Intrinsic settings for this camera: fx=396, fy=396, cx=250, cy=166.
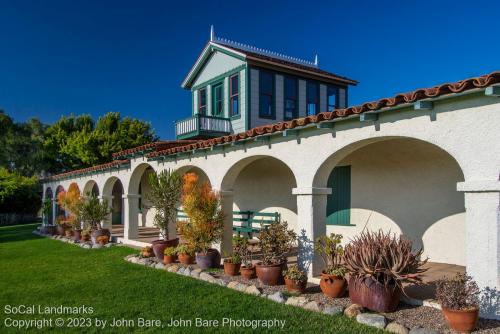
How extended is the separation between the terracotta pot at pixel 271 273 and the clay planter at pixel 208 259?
6.06ft

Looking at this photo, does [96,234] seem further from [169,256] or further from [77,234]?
[169,256]

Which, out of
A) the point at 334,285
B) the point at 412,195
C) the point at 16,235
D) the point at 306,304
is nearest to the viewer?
the point at 306,304

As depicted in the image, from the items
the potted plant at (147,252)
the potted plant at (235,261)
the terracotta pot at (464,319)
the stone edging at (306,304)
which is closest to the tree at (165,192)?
the potted plant at (147,252)

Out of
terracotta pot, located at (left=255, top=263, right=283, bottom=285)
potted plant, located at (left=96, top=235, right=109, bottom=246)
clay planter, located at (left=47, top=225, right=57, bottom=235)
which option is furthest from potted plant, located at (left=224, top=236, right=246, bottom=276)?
clay planter, located at (left=47, top=225, right=57, bottom=235)

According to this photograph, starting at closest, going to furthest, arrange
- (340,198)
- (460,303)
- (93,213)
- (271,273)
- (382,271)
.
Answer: (460,303), (382,271), (271,273), (340,198), (93,213)

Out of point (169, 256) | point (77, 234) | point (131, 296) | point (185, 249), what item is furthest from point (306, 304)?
point (77, 234)

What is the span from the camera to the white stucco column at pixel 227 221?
10.1m

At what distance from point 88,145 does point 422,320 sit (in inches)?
1161

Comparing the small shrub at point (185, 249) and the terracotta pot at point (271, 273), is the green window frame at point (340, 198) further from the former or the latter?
the small shrub at point (185, 249)

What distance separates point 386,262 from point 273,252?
2.60m

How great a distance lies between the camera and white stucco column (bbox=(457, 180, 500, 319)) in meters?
5.06

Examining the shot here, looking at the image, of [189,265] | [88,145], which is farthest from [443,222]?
[88,145]

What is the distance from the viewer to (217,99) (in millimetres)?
15922

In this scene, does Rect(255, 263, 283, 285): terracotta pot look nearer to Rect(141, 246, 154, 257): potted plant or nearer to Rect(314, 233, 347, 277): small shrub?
Rect(314, 233, 347, 277): small shrub
